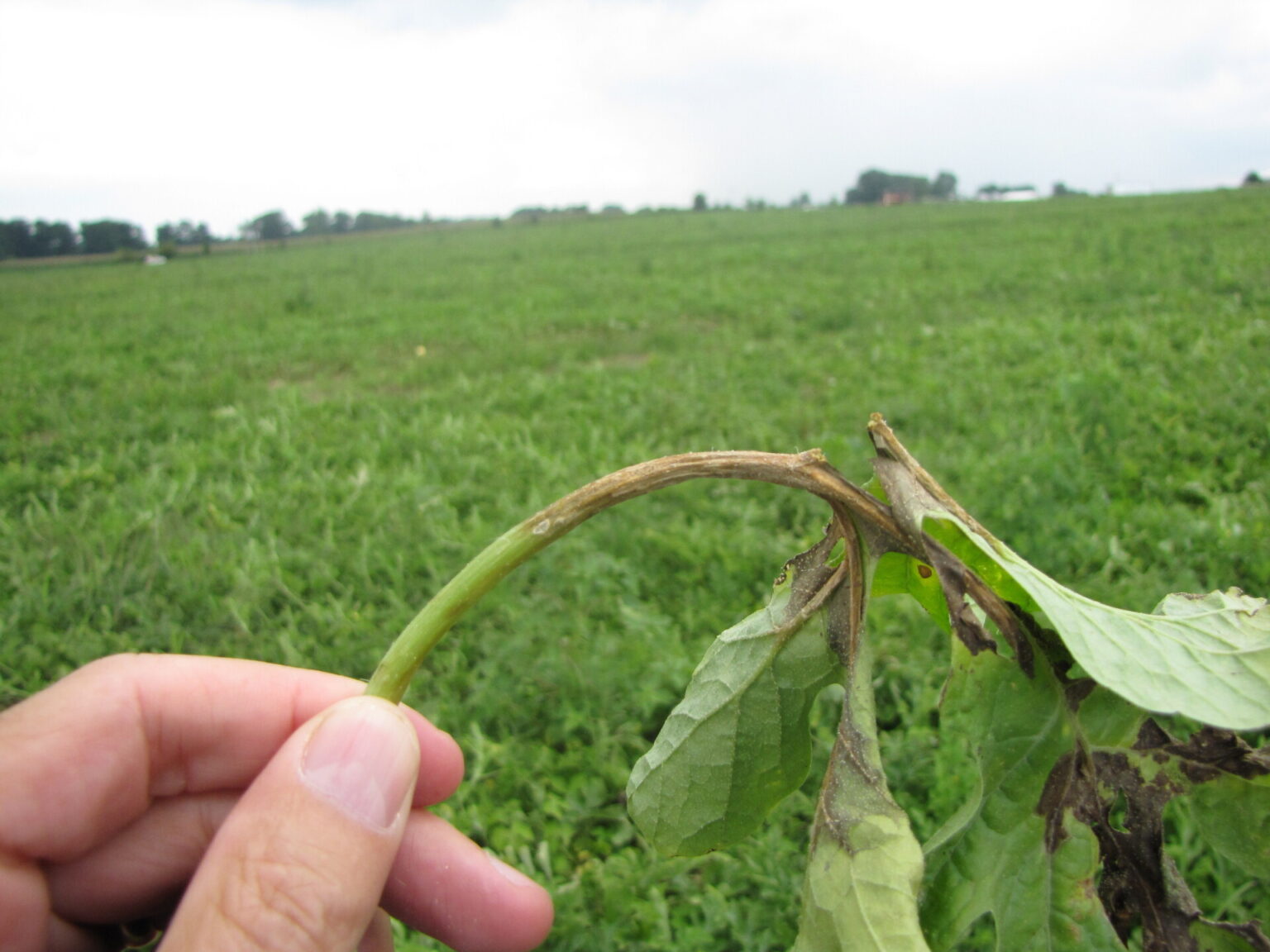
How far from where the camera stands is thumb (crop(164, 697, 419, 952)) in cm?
114

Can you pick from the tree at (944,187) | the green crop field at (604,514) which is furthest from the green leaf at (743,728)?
the tree at (944,187)

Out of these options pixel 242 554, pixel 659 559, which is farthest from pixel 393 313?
pixel 659 559

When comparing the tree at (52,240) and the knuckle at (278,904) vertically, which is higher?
the tree at (52,240)

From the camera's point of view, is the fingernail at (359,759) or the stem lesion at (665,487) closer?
the stem lesion at (665,487)

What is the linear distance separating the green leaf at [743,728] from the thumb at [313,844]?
1.43ft

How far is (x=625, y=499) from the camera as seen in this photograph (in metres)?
0.96

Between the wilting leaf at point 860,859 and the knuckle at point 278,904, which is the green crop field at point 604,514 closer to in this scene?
the knuckle at point 278,904

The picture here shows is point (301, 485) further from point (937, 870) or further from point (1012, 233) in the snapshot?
point (1012, 233)

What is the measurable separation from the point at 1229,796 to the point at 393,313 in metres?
11.3

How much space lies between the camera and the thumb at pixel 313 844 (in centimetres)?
114

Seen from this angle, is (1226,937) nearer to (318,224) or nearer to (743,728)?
(743,728)

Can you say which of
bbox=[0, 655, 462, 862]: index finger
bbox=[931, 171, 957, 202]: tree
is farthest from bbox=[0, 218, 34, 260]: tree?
bbox=[931, 171, 957, 202]: tree

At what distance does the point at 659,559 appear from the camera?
3822 millimetres

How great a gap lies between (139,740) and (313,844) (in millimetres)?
695
